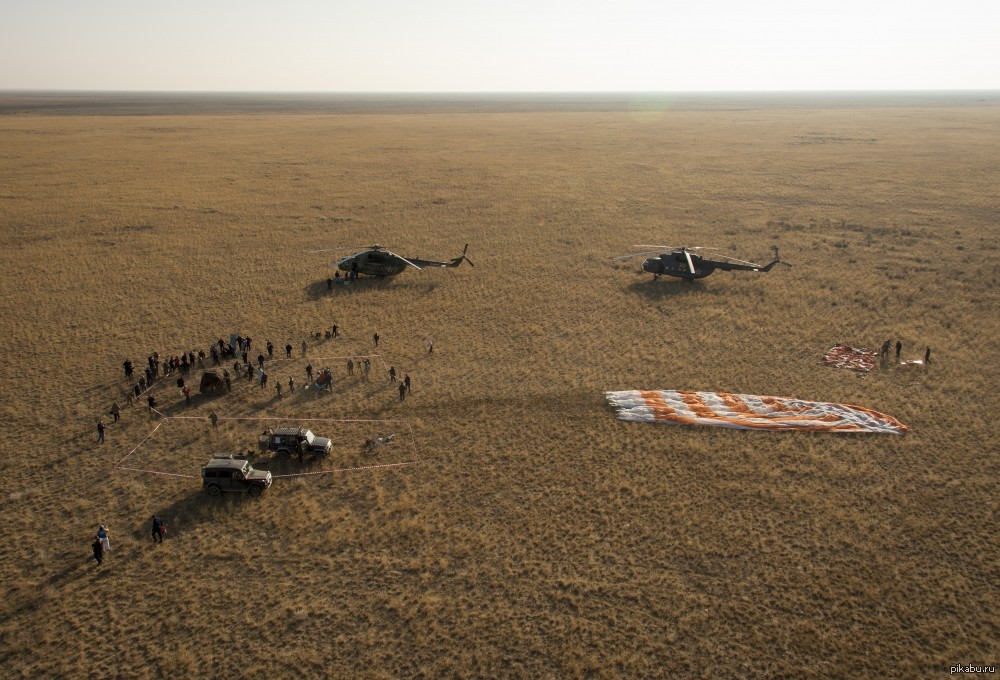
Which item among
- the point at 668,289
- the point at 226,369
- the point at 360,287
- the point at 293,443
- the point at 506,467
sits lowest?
the point at 506,467

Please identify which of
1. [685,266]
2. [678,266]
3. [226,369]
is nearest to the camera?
[226,369]

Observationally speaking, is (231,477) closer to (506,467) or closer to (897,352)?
(506,467)

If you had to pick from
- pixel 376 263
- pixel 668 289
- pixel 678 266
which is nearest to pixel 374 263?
pixel 376 263

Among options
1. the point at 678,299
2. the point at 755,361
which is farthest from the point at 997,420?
the point at 678,299

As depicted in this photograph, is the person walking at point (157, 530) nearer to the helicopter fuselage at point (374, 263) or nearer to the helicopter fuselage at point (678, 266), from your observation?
the helicopter fuselage at point (374, 263)

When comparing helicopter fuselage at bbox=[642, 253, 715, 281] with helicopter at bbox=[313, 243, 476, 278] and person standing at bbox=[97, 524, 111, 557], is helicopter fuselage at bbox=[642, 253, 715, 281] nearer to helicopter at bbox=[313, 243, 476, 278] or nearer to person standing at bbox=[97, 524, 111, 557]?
helicopter at bbox=[313, 243, 476, 278]
